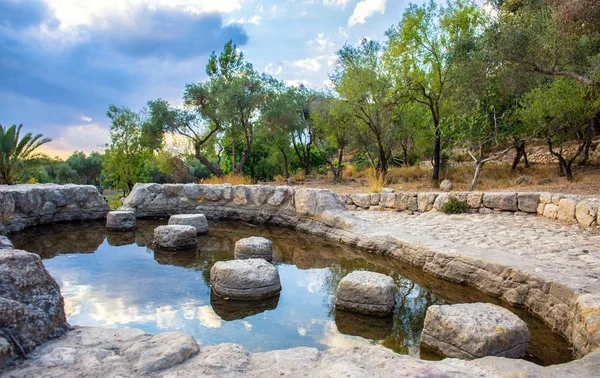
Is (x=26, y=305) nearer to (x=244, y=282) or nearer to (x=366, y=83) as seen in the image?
(x=244, y=282)

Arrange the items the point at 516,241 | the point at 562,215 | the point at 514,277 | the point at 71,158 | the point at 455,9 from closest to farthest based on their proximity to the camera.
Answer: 1. the point at 514,277
2. the point at 516,241
3. the point at 562,215
4. the point at 455,9
5. the point at 71,158

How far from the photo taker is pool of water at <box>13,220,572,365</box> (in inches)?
145

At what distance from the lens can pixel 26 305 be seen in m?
2.59

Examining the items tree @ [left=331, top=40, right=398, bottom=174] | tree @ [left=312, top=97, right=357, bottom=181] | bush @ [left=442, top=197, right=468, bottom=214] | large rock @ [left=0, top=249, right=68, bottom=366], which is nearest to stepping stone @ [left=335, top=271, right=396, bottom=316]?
large rock @ [left=0, top=249, right=68, bottom=366]

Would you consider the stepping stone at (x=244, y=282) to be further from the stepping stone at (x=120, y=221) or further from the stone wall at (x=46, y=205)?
the stone wall at (x=46, y=205)

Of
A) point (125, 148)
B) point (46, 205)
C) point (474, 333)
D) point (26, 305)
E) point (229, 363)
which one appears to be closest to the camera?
point (229, 363)

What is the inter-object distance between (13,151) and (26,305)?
50.6 feet

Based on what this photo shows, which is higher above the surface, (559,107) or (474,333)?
(559,107)

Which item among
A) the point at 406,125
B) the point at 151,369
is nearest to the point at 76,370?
the point at 151,369

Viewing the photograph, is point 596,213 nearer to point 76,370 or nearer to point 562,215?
point 562,215

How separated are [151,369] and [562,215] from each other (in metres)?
8.33

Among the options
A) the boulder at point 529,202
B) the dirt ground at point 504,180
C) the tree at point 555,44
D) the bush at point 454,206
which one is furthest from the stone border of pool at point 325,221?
the dirt ground at point 504,180

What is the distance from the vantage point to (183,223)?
8188mm

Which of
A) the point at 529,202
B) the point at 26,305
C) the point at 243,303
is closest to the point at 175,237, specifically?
the point at 243,303
